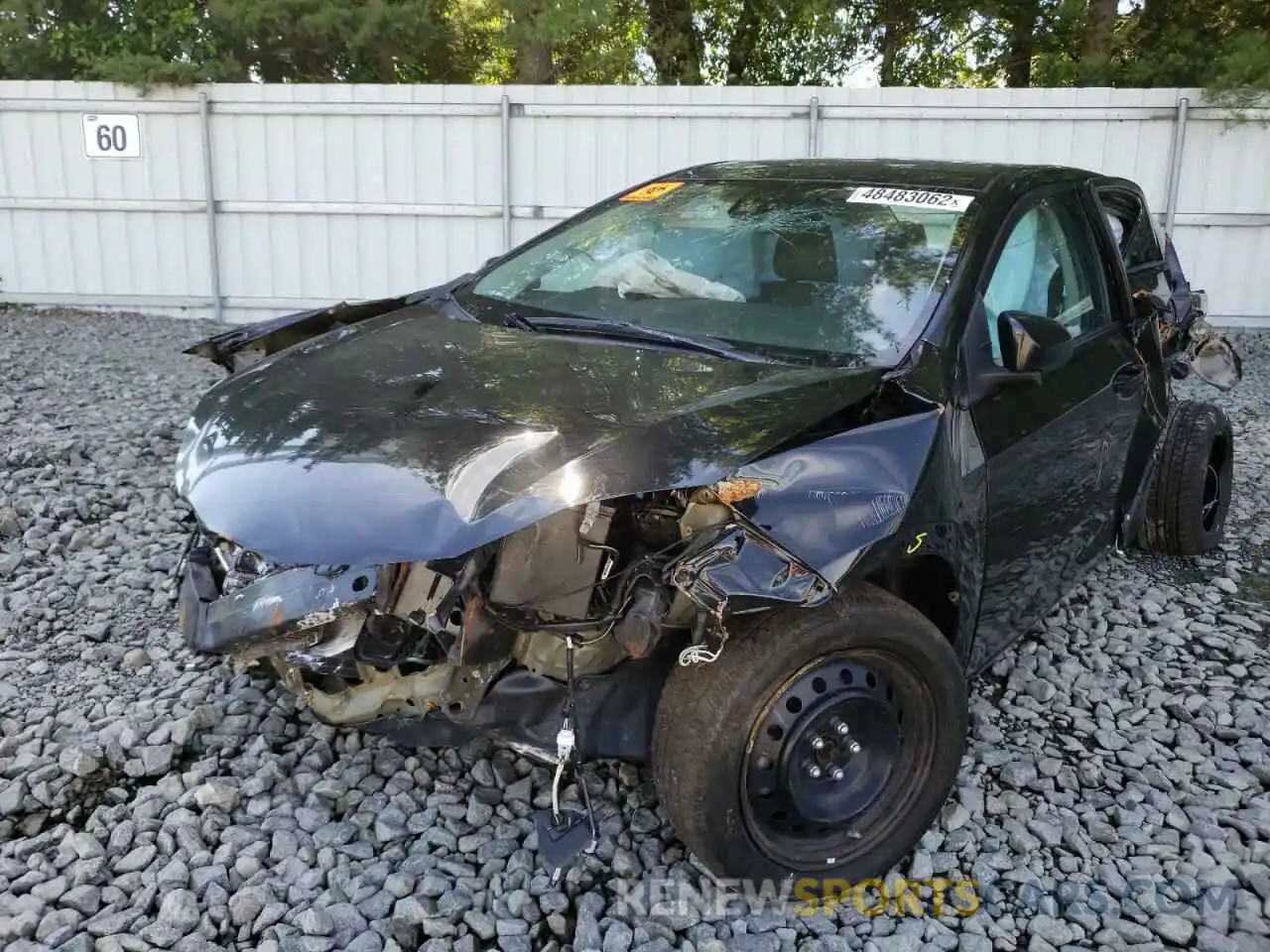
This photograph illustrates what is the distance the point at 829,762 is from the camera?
247 centimetres

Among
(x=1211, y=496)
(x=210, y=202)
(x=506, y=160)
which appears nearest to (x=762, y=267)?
(x=1211, y=496)

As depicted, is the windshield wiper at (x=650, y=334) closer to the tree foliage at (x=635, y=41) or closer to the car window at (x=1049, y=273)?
the car window at (x=1049, y=273)

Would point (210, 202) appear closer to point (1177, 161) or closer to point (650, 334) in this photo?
point (650, 334)

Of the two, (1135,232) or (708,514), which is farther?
(1135,232)

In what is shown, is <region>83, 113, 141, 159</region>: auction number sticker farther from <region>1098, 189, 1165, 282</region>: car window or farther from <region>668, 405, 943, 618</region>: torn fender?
<region>668, 405, 943, 618</region>: torn fender

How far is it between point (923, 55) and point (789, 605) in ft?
39.6

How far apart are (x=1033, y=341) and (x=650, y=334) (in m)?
1.02

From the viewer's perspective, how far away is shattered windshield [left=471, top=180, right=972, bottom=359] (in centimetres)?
294

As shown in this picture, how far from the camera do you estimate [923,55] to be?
1270cm

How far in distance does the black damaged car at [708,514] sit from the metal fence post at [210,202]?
7.25m

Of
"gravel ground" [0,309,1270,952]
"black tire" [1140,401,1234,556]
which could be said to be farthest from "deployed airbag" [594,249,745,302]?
"black tire" [1140,401,1234,556]

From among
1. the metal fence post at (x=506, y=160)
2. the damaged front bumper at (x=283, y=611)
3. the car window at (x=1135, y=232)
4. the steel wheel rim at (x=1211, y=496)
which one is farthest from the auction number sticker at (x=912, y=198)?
the metal fence post at (x=506, y=160)

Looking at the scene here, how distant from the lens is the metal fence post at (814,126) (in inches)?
360

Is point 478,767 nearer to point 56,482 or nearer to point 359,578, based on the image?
point 359,578
